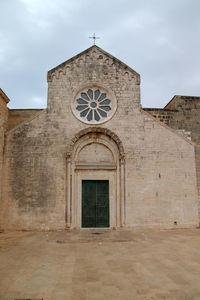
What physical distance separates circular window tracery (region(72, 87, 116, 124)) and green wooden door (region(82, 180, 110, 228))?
332cm

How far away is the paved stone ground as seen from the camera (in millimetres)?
4676

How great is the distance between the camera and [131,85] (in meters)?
13.5

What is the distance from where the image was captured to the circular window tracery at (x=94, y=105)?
13141mm

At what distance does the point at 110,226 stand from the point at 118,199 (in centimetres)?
139

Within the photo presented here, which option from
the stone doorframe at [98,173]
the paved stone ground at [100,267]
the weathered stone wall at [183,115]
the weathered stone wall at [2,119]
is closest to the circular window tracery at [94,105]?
the stone doorframe at [98,173]

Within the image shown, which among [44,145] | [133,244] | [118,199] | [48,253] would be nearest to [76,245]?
[48,253]

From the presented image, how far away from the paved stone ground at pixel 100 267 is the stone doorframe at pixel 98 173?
6.11ft

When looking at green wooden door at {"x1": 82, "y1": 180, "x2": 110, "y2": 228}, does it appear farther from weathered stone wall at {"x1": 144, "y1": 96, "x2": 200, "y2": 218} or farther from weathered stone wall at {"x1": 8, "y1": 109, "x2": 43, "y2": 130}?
weathered stone wall at {"x1": 8, "y1": 109, "x2": 43, "y2": 130}

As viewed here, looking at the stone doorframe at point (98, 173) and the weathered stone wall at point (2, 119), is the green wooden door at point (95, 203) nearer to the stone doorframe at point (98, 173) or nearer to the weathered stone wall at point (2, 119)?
the stone doorframe at point (98, 173)

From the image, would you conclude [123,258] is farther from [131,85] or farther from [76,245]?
[131,85]

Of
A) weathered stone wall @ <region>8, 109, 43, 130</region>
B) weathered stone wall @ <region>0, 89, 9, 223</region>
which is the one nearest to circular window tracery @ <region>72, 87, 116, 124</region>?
weathered stone wall @ <region>0, 89, 9, 223</region>

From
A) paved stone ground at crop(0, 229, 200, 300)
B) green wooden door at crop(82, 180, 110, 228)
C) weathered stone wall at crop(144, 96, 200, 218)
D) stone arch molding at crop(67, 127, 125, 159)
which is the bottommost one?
paved stone ground at crop(0, 229, 200, 300)

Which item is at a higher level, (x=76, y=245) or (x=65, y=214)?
(x=65, y=214)

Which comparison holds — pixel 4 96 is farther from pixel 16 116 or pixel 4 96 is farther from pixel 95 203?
pixel 95 203
